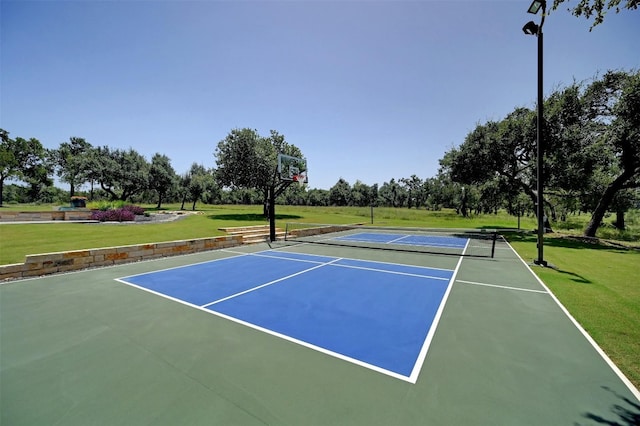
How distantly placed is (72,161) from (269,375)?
56625 mm

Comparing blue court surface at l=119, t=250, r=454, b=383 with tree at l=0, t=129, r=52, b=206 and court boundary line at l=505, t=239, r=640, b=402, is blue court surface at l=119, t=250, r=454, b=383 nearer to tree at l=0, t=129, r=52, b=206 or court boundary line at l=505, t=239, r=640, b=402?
court boundary line at l=505, t=239, r=640, b=402

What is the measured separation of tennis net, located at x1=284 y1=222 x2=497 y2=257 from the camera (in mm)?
17422

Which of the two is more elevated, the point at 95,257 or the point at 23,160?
the point at 23,160

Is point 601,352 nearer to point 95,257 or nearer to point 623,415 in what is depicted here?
point 623,415

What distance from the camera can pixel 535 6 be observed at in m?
8.73

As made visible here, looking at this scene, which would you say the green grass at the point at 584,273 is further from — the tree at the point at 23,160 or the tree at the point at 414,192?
the tree at the point at 414,192

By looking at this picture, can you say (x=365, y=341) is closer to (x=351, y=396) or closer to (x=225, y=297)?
(x=351, y=396)

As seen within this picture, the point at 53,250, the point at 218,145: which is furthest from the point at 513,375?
the point at 218,145

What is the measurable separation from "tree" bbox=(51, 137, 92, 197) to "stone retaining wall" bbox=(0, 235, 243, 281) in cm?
3749

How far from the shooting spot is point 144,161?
4450 centimetres

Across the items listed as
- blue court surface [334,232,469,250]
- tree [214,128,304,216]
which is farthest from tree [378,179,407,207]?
blue court surface [334,232,469,250]

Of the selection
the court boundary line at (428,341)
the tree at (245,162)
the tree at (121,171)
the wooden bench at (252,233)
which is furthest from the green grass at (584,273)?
the tree at (121,171)

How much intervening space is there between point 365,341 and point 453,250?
12363 millimetres

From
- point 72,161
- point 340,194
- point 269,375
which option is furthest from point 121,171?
point 340,194
